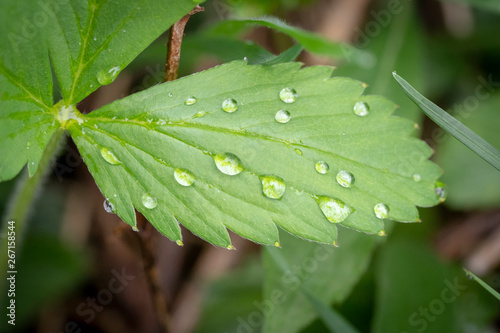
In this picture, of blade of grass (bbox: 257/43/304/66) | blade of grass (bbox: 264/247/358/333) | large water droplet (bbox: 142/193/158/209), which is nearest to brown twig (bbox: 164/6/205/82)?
blade of grass (bbox: 257/43/304/66)

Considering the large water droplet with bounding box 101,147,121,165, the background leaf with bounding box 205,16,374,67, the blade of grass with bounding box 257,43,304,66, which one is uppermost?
the background leaf with bounding box 205,16,374,67

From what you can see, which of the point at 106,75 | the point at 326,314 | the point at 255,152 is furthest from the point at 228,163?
the point at 326,314

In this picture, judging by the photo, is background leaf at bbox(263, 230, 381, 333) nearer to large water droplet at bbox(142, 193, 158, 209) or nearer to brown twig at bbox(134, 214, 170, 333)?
brown twig at bbox(134, 214, 170, 333)

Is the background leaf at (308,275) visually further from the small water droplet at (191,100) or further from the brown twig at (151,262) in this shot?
the small water droplet at (191,100)

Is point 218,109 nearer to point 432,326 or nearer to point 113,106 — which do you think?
point 113,106

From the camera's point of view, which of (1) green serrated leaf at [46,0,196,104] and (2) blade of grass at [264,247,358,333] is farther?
(2) blade of grass at [264,247,358,333]

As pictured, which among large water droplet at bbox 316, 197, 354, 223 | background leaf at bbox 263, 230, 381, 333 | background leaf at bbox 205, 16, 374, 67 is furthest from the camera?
background leaf at bbox 263, 230, 381, 333
